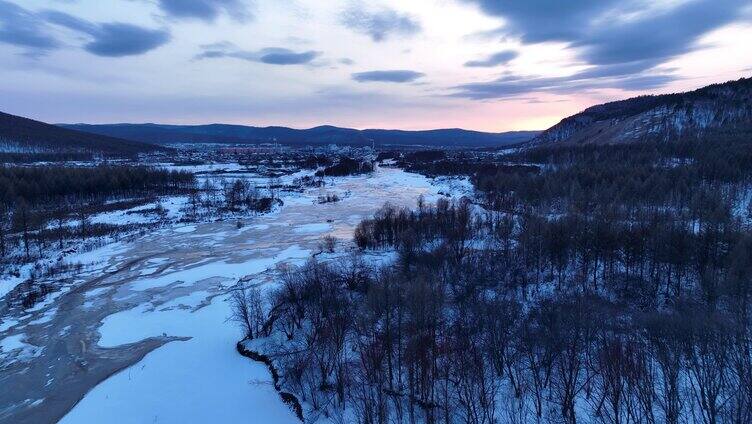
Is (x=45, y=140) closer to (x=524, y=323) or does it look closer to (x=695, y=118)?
(x=524, y=323)

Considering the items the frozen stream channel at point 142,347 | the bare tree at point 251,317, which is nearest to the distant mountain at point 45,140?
the frozen stream channel at point 142,347

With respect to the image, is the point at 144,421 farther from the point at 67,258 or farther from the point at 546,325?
the point at 67,258

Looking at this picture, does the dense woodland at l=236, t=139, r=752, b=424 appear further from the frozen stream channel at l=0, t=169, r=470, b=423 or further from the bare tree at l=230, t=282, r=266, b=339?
the frozen stream channel at l=0, t=169, r=470, b=423

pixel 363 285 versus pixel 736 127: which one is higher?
pixel 736 127

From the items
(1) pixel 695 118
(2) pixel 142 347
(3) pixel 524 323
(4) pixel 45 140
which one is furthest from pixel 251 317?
(4) pixel 45 140

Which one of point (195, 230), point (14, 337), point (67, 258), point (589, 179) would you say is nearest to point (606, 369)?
point (14, 337)

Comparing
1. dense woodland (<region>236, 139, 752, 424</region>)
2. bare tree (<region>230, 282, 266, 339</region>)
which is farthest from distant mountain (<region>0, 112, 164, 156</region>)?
bare tree (<region>230, 282, 266, 339</region>)

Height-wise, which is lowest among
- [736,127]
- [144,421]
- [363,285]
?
[144,421]
